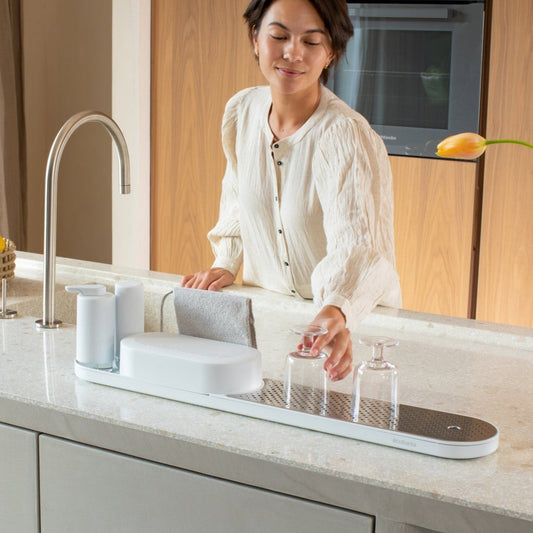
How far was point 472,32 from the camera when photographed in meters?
3.03

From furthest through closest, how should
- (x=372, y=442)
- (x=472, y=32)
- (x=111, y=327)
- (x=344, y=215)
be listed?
(x=472, y=32) → (x=344, y=215) → (x=111, y=327) → (x=372, y=442)

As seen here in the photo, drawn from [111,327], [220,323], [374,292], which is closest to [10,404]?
[111,327]

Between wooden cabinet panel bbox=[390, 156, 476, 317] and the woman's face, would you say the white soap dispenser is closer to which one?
the woman's face

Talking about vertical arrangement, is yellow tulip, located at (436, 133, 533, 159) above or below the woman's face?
below

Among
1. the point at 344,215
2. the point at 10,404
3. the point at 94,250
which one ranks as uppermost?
the point at 344,215

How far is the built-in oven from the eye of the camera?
10.0ft

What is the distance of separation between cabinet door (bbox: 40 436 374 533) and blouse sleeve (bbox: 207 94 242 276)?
889 mm

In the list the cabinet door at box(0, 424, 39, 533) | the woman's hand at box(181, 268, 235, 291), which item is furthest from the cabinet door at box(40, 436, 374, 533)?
the woman's hand at box(181, 268, 235, 291)

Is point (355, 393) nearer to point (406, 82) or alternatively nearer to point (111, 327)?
point (111, 327)

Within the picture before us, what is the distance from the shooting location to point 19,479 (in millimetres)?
1289

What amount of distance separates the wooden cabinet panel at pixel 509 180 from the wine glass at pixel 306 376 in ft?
6.39

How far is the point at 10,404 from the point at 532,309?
→ 224cm

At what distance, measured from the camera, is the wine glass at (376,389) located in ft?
3.75

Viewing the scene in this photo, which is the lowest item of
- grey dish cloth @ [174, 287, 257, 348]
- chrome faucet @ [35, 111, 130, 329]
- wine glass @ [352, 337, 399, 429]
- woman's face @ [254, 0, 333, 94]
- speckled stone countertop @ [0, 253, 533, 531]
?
speckled stone countertop @ [0, 253, 533, 531]
